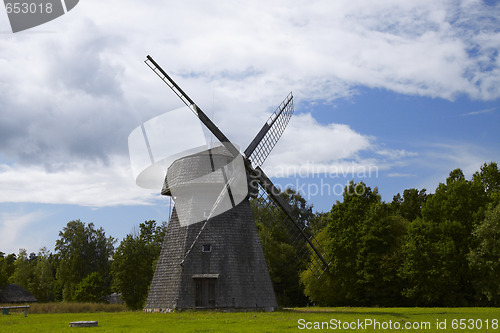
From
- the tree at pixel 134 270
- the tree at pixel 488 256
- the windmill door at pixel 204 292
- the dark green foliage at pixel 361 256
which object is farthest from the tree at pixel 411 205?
the windmill door at pixel 204 292

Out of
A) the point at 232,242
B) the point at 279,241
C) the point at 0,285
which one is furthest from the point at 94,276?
the point at 232,242

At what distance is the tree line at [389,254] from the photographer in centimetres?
4356

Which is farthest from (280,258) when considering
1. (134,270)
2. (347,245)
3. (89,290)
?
(89,290)

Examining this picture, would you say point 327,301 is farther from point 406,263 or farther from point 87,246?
point 87,246

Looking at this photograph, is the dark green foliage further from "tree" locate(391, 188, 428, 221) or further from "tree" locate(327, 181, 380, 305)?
"tree" locate(391, 188, 428, 221)

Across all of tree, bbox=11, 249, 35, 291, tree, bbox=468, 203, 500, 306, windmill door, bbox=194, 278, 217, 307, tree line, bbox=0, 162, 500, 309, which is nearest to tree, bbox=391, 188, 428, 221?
tree line, bbox=0, 162, 500, 309

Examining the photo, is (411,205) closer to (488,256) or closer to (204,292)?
(488,256)

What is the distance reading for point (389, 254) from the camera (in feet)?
159

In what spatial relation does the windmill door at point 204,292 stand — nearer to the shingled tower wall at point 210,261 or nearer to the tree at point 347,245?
the shingled tower wall at point 210,261

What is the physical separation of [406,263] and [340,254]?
6.48 m

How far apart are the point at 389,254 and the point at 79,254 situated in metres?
42.9

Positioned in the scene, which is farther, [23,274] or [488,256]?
[23,274]

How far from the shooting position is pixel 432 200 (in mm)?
46531

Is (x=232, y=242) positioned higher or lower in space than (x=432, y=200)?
lower
